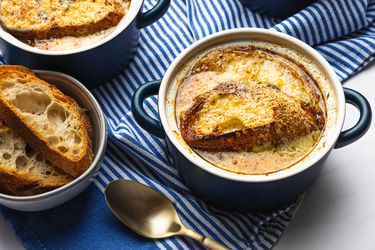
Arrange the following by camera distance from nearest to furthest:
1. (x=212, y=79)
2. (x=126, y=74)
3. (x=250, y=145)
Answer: (x=250, y=145), (x=212, y=79), (x=126, y=74)

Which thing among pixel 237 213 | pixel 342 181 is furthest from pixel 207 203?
pixel 342 181

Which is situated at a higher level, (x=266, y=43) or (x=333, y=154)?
(x=266, y=43)

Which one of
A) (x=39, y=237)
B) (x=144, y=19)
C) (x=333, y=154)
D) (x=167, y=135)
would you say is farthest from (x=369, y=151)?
(x=39, y=237)

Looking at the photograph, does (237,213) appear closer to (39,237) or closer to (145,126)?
(145,126)

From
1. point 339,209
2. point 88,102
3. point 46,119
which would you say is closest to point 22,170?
point 46,119

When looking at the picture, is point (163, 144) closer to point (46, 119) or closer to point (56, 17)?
point (46, 119)

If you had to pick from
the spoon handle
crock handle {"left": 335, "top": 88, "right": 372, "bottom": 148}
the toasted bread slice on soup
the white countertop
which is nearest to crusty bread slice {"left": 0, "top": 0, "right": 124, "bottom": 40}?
the toasted bread slice on soup

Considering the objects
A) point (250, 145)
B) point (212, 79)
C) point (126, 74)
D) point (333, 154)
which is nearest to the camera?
point (250, 145)

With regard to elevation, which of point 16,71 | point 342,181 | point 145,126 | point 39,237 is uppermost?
point 16,71

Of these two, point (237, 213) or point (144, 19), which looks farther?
point (144, 19)
